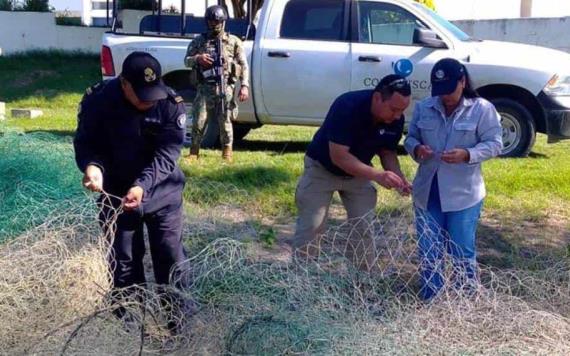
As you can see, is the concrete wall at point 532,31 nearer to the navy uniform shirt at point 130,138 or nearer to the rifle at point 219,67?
the rifle at point 219,67

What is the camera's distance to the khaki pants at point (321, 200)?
15.4 feet

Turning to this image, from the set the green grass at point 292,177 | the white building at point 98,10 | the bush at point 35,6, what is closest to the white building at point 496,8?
the white building at point 98,10

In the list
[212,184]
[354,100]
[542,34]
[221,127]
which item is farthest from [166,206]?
[542,34]

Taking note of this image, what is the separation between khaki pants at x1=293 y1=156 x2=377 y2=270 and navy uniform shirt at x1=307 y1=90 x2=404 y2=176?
79mm

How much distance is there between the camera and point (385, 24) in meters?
8.97

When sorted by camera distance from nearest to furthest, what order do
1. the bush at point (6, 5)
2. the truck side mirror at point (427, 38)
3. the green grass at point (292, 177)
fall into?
1. the green grass at point (292, 177)
2. the truck side mirror at point (427, 38)
3. the bush at point (6, 5)

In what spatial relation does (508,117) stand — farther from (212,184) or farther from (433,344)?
(433,344)

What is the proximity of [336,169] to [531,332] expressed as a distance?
5.35 ft

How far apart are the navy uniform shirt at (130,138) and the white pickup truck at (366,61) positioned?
501 centimetres

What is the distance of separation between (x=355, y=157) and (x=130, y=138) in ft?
3.89

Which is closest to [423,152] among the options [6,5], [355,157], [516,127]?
[355,157]

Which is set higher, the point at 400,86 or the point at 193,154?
the point at 400,86

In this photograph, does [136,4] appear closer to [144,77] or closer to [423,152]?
[423,152]

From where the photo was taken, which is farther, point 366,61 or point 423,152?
point 366,61
